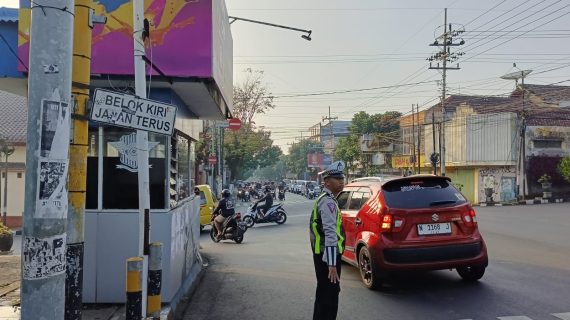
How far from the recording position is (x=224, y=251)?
1194 centimetres

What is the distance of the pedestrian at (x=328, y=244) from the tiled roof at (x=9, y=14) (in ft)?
14.2

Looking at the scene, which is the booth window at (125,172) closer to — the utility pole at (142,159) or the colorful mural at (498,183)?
the utility pole at (142,159)

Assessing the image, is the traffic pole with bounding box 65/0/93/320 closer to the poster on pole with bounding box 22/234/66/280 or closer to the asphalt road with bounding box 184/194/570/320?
the poster on pole with bounding box 22/234/66/280

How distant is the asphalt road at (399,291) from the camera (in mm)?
5906

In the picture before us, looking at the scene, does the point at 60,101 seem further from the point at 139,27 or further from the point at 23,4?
the point at 23,4

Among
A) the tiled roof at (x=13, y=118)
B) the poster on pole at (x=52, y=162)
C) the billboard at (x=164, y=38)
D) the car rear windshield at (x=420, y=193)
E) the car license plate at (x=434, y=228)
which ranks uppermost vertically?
the tiled roof at (x=13, y=118)

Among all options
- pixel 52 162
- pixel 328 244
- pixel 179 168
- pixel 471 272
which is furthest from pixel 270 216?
pixel 52 162

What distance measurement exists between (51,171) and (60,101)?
0.44 m

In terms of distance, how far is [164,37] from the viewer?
20.2 feet

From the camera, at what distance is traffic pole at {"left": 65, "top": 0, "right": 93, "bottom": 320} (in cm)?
359

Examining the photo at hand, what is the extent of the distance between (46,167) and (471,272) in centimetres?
634

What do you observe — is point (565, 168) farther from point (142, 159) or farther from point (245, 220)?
point (142, 159)

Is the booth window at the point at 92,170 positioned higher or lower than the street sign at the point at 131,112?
lower

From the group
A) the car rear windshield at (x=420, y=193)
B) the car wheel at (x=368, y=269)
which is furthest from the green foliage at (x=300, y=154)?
the car rear windshield at (x=420, y=193)
